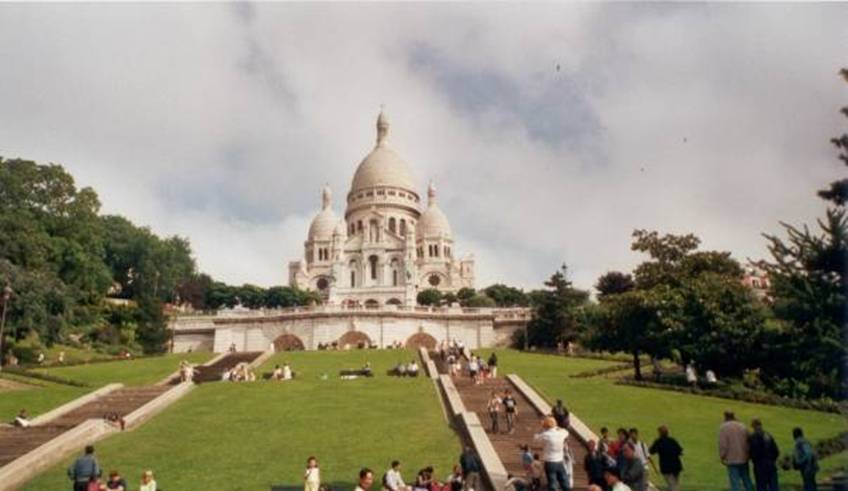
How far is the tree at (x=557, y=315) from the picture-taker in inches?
2194

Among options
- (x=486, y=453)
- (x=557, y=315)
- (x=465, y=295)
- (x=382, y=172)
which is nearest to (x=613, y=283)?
(x=557, y=315)

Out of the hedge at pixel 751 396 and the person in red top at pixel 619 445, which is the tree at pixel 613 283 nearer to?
the hedge at pixel 751 396

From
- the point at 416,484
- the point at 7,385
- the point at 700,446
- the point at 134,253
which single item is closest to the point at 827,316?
the point at 700,446

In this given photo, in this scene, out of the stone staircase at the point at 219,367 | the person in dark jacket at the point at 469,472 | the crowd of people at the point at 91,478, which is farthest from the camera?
the stone staircase at the point at 219,367

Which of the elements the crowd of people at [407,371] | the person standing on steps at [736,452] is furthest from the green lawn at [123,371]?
the person standing on steps at [736,452]

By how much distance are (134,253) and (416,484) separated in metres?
71.7

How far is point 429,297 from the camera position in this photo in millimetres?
92125

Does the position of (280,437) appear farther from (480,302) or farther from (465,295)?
(465,295)

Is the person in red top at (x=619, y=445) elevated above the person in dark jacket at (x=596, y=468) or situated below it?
above

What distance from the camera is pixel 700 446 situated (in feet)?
65.0

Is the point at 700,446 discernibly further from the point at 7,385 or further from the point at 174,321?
the point at 174,321

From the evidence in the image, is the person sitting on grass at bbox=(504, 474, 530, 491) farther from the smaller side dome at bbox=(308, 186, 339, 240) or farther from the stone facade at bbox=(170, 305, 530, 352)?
the smaller side dome at bbox=(308, 186, 339, 240)

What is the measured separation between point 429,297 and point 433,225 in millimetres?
21369

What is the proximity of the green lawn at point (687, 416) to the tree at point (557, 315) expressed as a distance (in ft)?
73.0
